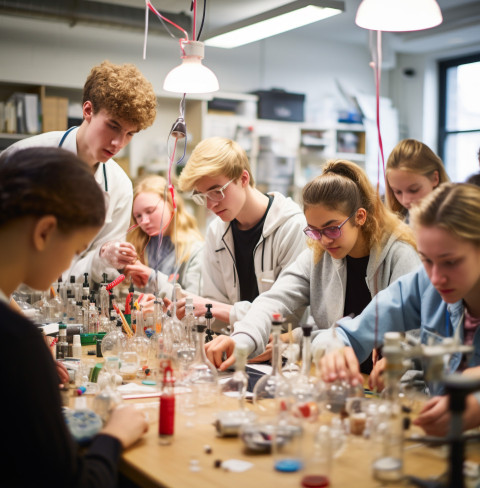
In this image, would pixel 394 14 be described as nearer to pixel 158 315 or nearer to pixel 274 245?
pixel 274 245

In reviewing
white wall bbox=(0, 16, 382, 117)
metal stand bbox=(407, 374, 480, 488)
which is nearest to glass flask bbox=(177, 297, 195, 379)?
metal stand bbox=(407, 374, 480, 488)

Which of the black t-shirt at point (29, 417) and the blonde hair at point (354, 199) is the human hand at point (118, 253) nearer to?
the blonde hair at point (354, 199)

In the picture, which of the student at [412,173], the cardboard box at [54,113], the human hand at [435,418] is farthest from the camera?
the cardboard box at [54,113]

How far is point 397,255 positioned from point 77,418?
53.2 inches

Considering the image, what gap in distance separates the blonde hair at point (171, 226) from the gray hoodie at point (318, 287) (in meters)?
1.20

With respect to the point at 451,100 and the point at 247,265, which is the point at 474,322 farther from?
the point at 451,100

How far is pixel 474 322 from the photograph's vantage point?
179 cm

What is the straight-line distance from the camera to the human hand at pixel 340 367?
171 centimetres

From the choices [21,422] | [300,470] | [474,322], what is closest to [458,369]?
[474,322]

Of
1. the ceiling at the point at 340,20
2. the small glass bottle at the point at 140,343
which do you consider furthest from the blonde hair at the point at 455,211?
the ceiling at the point at 340,20

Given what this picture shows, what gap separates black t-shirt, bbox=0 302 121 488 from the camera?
1.13 m

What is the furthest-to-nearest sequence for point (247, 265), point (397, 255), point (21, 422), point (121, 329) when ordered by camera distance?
point (247, 265) → point (121, 329) → point (397, 255) → point (21, 422)

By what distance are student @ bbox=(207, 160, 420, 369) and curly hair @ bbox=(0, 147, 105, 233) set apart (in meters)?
0.97

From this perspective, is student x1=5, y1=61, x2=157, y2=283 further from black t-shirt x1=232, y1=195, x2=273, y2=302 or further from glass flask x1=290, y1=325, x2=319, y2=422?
glass flask x1=290, y1=325, x2=319, y2=422
